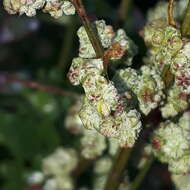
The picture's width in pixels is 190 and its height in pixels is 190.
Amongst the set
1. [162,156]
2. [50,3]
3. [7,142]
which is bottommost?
[7,142]

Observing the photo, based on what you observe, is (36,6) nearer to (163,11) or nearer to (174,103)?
(174,103)

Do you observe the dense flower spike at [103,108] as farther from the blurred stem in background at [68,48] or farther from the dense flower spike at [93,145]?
the blurred stem in background at [68,48]

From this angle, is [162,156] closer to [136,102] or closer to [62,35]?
[136,102]

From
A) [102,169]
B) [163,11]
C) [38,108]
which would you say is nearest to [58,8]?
[163,11]

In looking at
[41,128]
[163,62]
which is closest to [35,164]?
[41,128]

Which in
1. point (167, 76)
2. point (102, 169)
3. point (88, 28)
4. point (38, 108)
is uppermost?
point (88, 28)

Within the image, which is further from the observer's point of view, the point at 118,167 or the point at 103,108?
the point at 118,167
